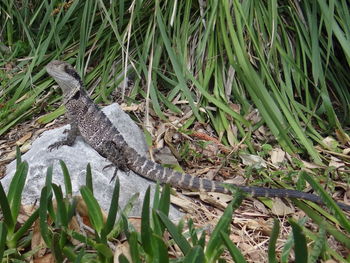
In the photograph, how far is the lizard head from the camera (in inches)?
138

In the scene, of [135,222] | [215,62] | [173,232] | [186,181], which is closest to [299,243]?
[173,232]

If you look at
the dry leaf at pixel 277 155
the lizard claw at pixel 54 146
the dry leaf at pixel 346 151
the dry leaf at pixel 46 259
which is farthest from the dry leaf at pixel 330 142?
the dry leaf at pixel 46 259

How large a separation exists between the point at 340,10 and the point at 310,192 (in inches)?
62.1

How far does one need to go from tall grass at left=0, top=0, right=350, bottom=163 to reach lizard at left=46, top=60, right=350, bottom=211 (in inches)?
21.0

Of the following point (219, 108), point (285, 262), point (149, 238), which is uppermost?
point (149, 238)

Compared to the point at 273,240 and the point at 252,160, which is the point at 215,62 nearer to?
the point at 252,160

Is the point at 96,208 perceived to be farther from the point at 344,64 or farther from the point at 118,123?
the point at 344,64

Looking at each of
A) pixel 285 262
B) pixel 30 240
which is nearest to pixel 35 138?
pixel 30 240

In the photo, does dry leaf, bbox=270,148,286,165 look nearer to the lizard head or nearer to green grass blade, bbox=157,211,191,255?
the lizard head

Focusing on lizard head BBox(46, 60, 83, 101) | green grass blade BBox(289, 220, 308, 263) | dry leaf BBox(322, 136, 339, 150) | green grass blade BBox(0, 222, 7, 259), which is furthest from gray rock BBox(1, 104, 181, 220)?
dry leaf BBox(322, 136, 339, 150)

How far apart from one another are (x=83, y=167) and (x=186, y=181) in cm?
61

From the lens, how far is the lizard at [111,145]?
10.5ft

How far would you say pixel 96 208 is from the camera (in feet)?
7.42

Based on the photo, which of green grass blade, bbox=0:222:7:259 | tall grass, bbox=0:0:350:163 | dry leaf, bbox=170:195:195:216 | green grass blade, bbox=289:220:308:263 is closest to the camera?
green grass blade, bbox=289:220:308:263
